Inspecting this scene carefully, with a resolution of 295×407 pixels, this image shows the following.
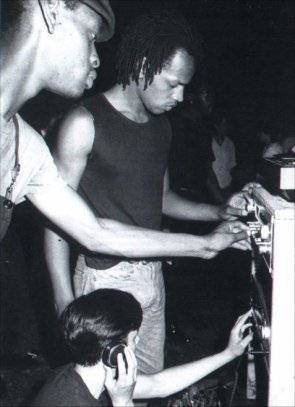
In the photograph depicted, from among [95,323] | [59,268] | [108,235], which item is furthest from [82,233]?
[95,323]

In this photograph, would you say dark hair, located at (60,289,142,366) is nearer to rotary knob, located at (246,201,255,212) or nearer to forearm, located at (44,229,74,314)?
forearm, located at (44,229,74,314)

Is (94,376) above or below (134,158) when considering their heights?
below

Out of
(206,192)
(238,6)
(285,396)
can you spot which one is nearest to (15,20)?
(285,396)

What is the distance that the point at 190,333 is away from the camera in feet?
13.5

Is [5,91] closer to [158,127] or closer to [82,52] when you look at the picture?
[82,52]

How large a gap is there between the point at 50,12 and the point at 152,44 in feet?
2.59

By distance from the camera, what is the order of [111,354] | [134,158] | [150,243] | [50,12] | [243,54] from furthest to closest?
1. [243,54]
2. [134,158]
3. [150,243]
4. [111,354]
5. [50,12]

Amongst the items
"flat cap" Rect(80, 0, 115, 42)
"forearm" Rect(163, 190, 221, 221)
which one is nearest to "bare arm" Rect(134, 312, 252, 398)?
"forearm" Rect(163, 190, 221, 221)

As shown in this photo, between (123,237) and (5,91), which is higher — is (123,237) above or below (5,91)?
below

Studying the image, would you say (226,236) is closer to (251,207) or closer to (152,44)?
(251,207)

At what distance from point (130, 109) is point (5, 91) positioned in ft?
2.45

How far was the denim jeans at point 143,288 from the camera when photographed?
79.2 inches

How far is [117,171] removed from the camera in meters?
2.00

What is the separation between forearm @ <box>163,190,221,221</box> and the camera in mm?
2257
